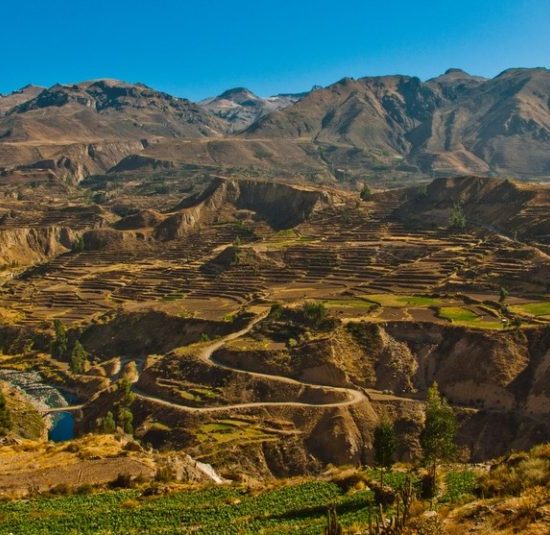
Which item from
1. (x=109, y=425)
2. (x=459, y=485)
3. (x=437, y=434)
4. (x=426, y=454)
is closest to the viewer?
(x=459, y=485)

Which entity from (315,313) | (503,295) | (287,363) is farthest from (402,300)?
(287,363)

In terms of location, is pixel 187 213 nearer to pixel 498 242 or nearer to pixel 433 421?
pixel 498 242

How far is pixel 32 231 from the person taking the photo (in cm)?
18338

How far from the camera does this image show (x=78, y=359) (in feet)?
311

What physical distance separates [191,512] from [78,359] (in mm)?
68551

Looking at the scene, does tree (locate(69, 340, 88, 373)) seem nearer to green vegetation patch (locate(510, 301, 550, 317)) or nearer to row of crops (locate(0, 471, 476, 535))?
row of crops (locate(0, 471, 476, 535))

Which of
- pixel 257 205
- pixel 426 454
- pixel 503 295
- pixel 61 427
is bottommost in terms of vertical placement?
pixel 61 427

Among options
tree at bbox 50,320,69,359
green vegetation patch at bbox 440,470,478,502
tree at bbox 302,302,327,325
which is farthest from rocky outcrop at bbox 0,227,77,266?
green vegetation patch at bbox 440,470,478,502

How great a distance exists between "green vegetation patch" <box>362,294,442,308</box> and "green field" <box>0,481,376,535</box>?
191 feet

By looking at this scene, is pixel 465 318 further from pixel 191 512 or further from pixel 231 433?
pixel 191 512

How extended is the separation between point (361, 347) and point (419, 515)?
183 ft

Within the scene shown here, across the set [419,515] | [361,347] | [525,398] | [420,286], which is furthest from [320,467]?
[420,286]

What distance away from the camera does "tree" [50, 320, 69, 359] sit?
10288 centimetres

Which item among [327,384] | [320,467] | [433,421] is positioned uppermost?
[433,421]
